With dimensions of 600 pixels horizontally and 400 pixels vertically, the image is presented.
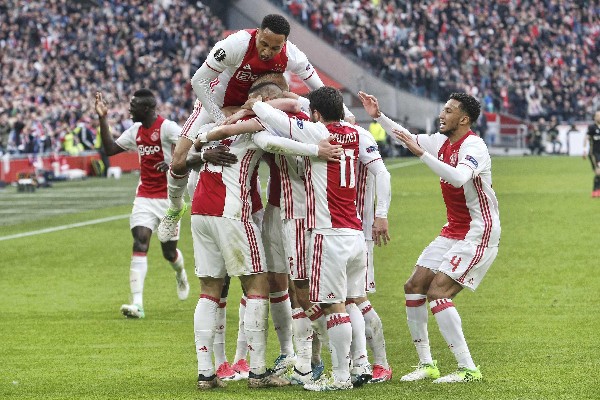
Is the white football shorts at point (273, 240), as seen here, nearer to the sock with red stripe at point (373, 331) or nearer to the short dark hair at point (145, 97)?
the sock with red stripe at point (373, 331)

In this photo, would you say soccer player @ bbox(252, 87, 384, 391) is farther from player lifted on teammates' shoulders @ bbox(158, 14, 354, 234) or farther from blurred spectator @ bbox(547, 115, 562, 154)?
blurred spectator @ bbox(547, 115, 562, 154)

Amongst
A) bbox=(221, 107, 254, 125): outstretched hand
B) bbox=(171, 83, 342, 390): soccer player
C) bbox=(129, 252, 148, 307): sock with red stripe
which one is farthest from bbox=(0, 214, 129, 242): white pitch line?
bbox=(221, 107, 254, 125): outstretched hand

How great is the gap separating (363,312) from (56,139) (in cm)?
3557

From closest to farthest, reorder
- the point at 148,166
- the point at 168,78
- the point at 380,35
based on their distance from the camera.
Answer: the point at 148,166 < the point at 168,78 < the point at 380,35

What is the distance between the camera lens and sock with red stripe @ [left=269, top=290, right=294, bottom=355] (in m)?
10.6

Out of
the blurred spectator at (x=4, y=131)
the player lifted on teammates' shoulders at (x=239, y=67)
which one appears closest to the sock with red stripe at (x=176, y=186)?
the player lifted on teammates' shoulders at (x=239, y=67)

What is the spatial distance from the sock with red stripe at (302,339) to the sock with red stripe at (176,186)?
5.88 feet

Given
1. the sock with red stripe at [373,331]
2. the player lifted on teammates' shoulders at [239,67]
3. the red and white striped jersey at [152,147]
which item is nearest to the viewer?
the player lifted on teammates' shoulders at [239,67]

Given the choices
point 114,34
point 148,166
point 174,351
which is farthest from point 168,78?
point 174,351

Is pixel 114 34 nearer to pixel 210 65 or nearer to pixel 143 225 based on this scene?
pixel 143 225

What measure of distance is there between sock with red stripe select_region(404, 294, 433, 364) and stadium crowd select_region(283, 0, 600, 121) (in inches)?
1935

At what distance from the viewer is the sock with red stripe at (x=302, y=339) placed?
10.1 m

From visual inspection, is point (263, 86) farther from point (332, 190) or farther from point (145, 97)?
point (145, 97)

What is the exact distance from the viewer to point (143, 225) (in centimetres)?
1554
